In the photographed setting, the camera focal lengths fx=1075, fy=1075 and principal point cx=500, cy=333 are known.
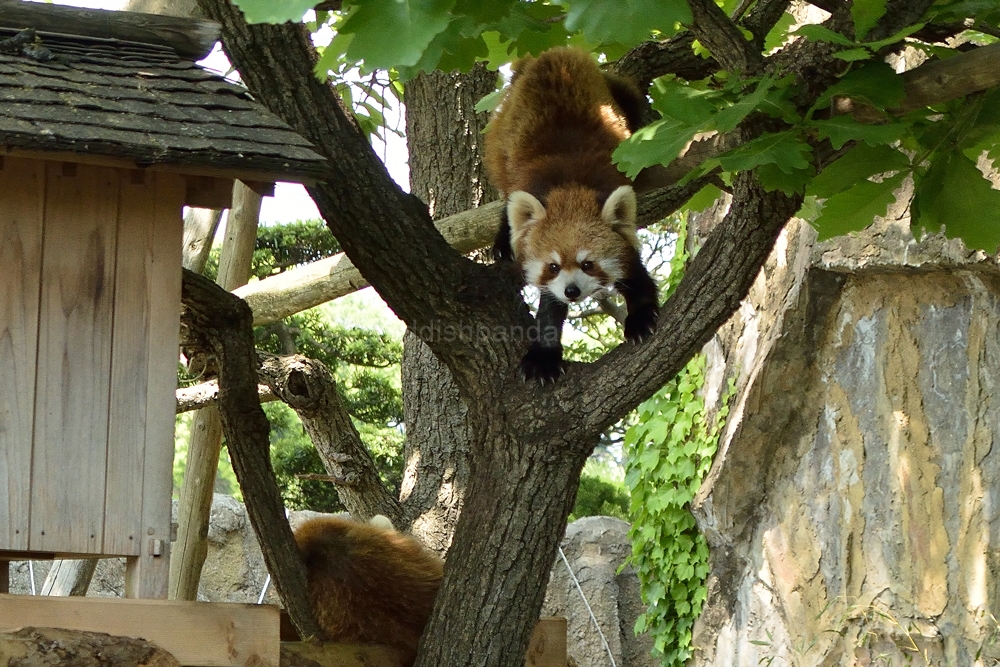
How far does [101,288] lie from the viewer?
115 inches

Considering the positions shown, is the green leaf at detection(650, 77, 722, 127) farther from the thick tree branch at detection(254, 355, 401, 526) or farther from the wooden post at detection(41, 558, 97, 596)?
A: the wooden post at detection(41, 558, 97, 596)

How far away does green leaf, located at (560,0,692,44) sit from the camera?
200 centimetres

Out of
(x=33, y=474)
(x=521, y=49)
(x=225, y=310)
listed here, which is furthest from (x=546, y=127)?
(x=33, y=474)

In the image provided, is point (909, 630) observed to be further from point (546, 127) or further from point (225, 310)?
point (225, 310)

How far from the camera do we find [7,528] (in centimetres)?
273

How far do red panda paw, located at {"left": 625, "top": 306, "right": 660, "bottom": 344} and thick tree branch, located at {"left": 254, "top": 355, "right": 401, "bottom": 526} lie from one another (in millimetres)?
1510

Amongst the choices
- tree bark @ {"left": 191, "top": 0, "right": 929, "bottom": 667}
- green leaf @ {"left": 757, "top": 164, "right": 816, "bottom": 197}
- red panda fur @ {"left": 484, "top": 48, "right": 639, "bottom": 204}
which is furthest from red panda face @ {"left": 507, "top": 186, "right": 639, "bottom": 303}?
green leaf @ {"left": 757, "top": 164, "right": 816, "bottom": 197}

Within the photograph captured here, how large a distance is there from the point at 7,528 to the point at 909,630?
4795 mm

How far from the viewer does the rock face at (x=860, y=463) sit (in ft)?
19.0

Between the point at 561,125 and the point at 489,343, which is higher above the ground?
the point at 561,125

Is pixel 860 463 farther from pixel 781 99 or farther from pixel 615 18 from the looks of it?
pixel 615 18

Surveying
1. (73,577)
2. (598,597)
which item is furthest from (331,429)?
(598,597)

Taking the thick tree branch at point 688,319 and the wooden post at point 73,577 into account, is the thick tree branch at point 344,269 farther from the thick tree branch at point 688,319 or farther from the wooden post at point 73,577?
the wooden post at point 73,577

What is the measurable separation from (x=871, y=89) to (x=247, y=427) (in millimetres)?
2059
